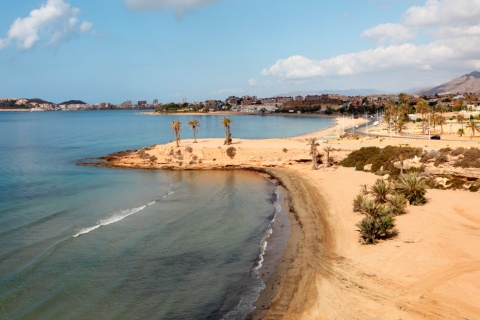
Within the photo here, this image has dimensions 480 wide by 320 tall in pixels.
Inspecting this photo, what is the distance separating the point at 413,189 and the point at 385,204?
2.05 metres

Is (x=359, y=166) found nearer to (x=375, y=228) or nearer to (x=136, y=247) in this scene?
(x=375, y=228)

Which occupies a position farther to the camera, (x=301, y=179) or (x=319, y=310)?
(x=301, y=179)

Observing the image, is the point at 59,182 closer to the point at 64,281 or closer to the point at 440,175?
the point at 64,281

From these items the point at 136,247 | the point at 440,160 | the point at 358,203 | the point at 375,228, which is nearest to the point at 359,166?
the point at 440,160

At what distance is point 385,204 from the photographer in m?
26.5

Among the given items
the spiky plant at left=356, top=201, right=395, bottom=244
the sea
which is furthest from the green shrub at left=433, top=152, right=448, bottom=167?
the spiky plant at left=356, top=201, right=395, bottom=244

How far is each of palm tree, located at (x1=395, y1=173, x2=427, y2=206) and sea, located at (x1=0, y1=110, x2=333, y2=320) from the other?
8.27m

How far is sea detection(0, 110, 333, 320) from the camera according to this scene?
52.3 feet

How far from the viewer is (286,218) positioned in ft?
92.1

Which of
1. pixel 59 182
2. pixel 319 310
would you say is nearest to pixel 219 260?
pixel 319 310

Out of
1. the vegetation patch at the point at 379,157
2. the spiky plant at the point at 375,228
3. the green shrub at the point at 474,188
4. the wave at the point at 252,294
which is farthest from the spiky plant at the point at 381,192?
the vegetation patch at the point at 379,157

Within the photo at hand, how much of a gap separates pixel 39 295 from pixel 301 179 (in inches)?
1135

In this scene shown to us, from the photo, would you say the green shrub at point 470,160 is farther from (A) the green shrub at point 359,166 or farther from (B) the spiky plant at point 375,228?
(B) the spiky plant at point 375,228

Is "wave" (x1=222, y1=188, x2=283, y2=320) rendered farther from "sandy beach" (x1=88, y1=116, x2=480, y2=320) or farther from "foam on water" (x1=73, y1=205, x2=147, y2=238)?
"foam on water" (x1=73, y1=205, x2=147, y2=238)
